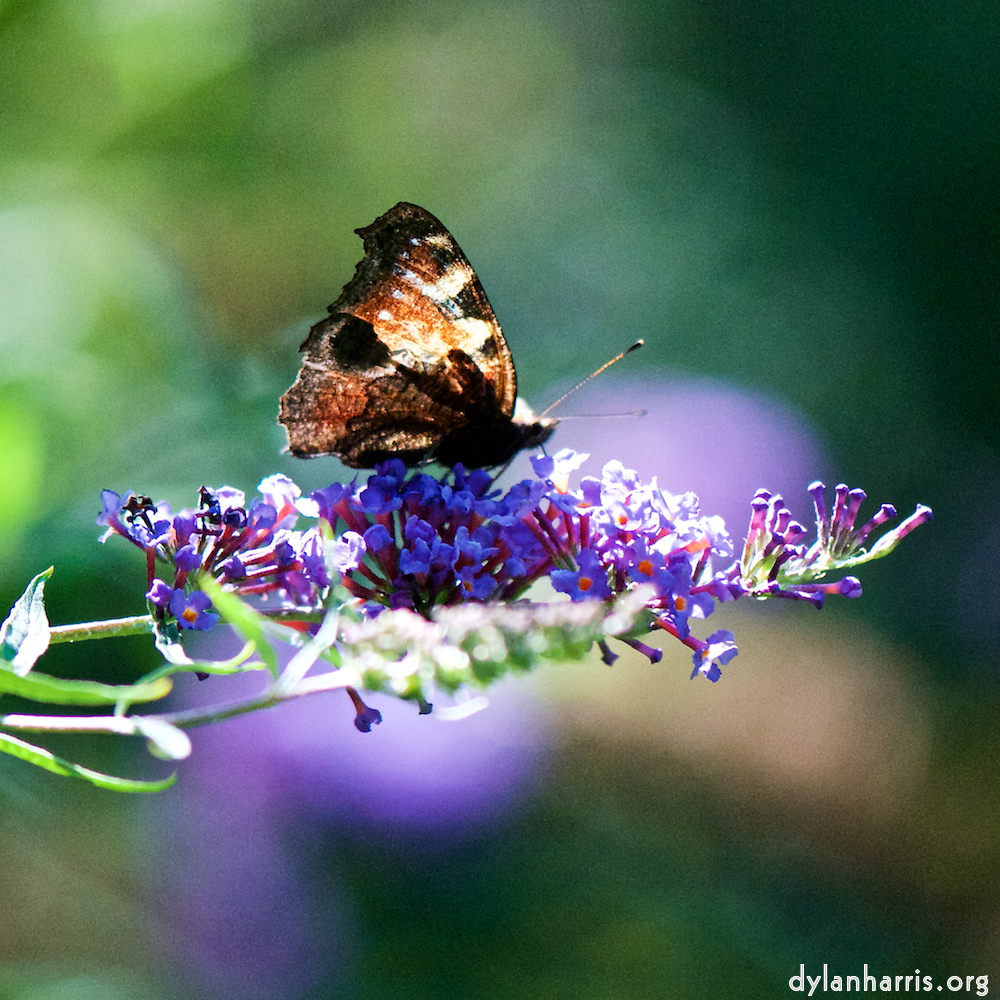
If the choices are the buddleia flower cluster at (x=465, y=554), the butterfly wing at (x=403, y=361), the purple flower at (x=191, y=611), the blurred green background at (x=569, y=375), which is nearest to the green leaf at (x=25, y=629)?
the buddleia flower cluster at (x=465, y=554)

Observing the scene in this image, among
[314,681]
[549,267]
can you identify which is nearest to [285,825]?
[314,681]

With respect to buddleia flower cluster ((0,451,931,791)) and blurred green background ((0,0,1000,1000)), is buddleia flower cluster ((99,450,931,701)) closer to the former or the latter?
buddleia flower cluster ((0,451,931,791))

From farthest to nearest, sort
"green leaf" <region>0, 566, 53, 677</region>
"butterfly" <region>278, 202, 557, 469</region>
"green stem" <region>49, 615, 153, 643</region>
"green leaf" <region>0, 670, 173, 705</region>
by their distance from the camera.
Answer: "butterfly" <region>278, 202, 557, 469</region>, "green stem" <region>49, 615, 153, 643</region>, "green leaf" <region>0, 566, 53, 677</region>, "green leaf" <region>0, 670, 173, 705</region>

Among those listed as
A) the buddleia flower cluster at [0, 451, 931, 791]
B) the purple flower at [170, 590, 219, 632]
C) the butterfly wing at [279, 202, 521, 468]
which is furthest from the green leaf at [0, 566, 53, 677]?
the butterfly wing at [279, 202, 521, 468]

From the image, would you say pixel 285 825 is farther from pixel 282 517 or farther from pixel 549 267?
pixel 549 267

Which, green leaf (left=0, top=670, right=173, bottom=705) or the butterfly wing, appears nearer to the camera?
green leaf (left=0, top=670, right=173, bottom=705)

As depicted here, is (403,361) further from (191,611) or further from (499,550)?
(191,611)

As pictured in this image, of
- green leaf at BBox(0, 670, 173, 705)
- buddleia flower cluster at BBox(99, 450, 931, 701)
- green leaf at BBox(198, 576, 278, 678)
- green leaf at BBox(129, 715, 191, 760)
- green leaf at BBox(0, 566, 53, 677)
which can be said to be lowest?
green leaf at BBox(129, 715, 191, 760)

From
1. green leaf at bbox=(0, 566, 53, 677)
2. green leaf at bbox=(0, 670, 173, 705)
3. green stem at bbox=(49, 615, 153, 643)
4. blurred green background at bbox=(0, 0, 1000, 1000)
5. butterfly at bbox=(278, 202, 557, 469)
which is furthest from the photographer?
blurred green background at bbox=(0, 0, 1000, 1000)
